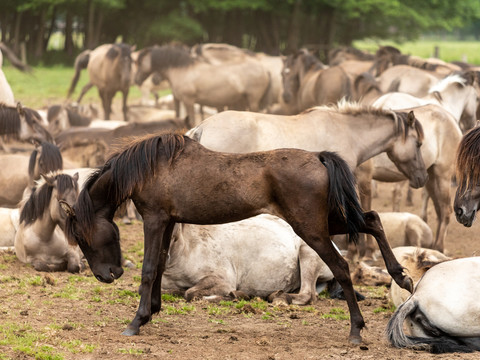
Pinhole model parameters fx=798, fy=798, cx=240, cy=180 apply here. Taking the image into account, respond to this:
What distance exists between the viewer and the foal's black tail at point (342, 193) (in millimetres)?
5449

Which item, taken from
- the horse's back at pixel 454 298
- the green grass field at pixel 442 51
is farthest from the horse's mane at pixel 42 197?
the green grass field at pixel 442 51

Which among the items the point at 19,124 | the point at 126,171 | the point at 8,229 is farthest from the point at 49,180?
the point at 19,124

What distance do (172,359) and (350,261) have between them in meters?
4.16

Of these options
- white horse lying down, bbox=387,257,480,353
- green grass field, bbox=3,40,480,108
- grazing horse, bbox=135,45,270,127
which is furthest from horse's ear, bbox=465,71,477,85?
green grass field, bbox=3,40,480,108

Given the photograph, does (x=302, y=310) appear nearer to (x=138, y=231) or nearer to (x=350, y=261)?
(x=350, y=261)

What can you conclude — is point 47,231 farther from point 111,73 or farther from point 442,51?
point 442,51

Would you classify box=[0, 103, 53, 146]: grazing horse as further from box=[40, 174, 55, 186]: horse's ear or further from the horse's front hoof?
the horse's front hoof

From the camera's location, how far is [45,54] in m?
36.4

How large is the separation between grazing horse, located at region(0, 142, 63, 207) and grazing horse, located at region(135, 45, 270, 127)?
25.2 feet

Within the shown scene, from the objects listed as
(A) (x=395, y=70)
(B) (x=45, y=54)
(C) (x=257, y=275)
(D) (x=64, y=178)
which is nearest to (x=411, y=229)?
(C) (x=257, y=275)

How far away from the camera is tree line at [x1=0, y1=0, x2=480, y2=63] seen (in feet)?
107

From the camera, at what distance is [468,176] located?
6000 mm

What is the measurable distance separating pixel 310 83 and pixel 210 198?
13.0 metres

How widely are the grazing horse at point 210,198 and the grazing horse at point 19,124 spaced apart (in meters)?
6.42
